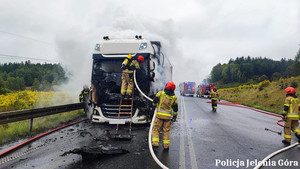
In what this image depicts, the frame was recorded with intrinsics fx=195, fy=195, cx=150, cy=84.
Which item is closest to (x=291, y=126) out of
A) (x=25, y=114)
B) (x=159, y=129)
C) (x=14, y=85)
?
(x=159, y=129)

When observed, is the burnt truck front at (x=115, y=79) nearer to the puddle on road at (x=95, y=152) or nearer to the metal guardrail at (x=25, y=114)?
the metal guardrail at (x=25, y=114)

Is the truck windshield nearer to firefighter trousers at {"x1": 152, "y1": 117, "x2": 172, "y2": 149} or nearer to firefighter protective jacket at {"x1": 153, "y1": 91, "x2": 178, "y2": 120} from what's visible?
firefighter protective jacket at {"x1": 153, "y1": 91, "x2": 178, "y2": 120}

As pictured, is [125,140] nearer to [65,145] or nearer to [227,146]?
[65,145]

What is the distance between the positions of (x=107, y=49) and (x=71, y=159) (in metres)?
4.20

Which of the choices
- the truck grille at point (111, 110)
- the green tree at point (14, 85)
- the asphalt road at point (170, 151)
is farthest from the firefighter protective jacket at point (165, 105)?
the green tree at point (14, 85)

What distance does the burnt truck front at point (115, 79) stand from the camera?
21.6 feet

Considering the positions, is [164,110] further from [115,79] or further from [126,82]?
[115,79]

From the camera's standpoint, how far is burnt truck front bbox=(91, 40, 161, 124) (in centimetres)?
659

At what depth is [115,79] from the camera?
6938 mm

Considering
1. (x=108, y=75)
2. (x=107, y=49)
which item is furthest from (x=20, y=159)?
(x=107, y=49)

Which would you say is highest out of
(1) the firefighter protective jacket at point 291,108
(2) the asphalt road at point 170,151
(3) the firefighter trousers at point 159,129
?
(1) the firefighter protective jacket at point 291,108

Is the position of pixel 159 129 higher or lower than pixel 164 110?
lower

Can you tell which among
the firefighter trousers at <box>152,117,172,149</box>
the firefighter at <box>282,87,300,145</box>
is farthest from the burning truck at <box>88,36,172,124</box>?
the firefighter at <box>282,87,300,145</box>

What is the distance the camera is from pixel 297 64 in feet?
179
